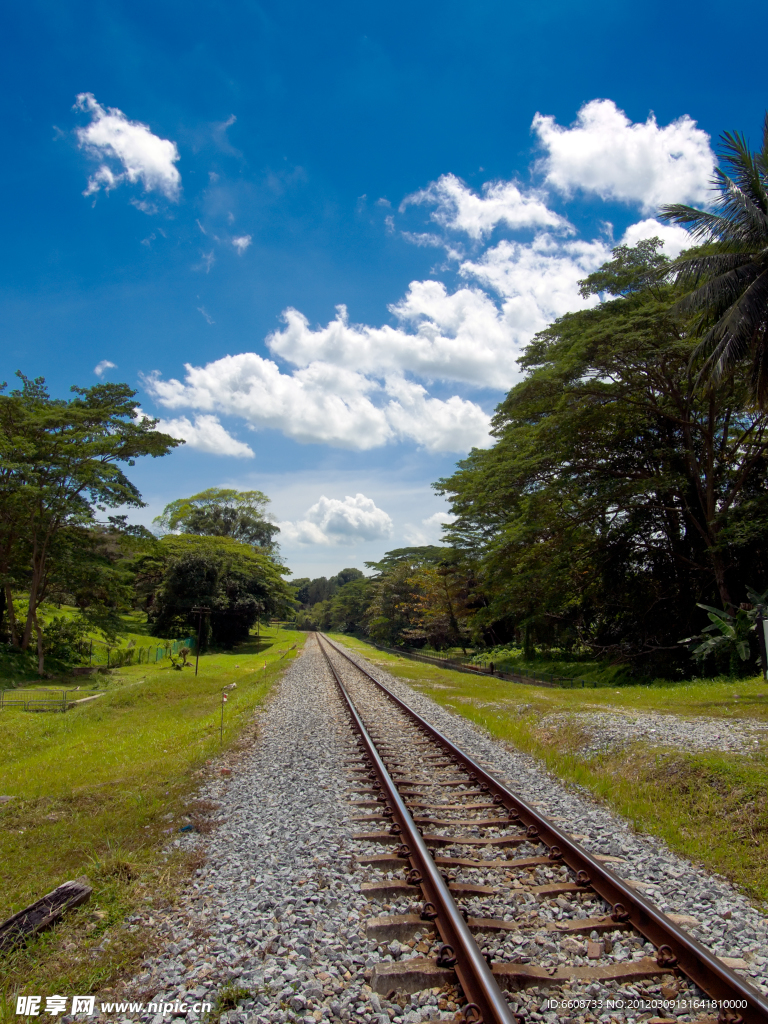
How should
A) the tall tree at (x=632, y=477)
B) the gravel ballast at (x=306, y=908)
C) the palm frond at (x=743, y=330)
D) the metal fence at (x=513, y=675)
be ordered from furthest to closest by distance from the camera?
the metal fence at (x=513, y=675) → the tall tree at (x=632, y=477) → the palm frond at (x=743, y=330) → the gravel ballast at (x=306, y=908)

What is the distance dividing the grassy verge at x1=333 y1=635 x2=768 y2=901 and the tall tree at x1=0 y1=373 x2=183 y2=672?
56.7ft

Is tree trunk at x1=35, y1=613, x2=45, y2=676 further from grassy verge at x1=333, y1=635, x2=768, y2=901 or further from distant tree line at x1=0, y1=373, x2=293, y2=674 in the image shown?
grassy verge at x1=333, y1=635, x2=768, y2=901

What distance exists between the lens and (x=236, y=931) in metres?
3.61

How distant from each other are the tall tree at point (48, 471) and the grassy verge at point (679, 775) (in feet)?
56.7

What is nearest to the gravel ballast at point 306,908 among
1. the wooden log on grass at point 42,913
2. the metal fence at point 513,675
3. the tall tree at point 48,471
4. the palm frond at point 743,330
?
the wooden log on grass at point 42,913

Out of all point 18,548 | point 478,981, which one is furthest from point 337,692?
point 18,548

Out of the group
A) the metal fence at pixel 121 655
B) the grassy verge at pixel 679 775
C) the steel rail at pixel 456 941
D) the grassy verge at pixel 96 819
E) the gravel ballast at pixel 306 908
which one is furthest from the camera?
the metal fence at pixel 121 655

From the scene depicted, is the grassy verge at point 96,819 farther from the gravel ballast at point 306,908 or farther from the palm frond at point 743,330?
the palm frond at point 743,330

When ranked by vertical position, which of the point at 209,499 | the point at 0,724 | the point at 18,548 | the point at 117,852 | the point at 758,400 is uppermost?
the point at 209,499

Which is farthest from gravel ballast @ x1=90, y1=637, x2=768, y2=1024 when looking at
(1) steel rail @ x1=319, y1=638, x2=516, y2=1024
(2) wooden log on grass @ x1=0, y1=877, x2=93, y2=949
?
(2) wooden log on grass @ x1=0, y1=877, x2=93, y2=949

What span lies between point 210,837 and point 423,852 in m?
2.15

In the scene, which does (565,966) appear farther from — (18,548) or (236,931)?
(18,548)

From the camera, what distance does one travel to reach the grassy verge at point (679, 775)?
4918 millimetres

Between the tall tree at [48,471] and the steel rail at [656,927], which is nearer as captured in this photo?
the steel rail at [656,927]
